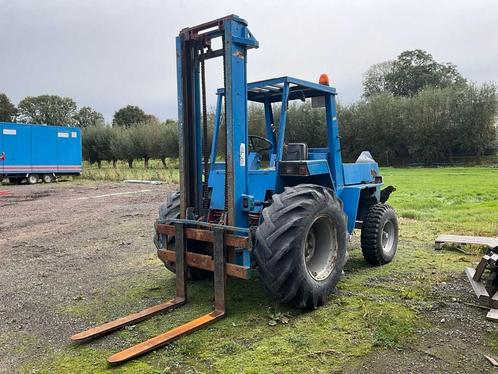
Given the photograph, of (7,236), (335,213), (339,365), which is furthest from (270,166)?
(7,236)

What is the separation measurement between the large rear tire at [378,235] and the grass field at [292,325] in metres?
0.14

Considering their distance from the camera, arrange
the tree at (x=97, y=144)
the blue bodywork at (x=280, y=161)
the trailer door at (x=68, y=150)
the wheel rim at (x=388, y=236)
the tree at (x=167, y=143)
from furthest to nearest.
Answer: the tree at (x=97, y=144) < the tree at (x=167, y=143) < the trailer door at (x=68, y=150) < the wheel rim at (x=388, y=236) < the blue bodywork at (x=280, y=161)

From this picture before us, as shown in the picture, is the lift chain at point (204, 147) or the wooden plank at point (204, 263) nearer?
the wooden plank at point (204, 263)

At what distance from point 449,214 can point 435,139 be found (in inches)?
1043

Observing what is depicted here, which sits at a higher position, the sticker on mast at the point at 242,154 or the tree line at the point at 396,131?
the tree line at the point at 396,131

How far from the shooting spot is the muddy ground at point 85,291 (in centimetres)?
350

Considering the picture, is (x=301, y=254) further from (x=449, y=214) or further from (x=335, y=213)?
(x=449, y=214)

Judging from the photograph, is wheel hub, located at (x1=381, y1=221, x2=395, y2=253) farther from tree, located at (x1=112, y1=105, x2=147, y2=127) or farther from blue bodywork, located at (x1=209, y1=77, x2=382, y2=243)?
tree, located at (x1=112, y1=105, x2=147, y2=127)

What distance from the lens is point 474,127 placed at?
33.6 meters

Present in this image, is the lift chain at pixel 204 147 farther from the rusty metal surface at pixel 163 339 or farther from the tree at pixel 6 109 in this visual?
the tree at pixel 6 109

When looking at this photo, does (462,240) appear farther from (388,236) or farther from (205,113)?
(205,113)

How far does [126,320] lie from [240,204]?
1.58 m

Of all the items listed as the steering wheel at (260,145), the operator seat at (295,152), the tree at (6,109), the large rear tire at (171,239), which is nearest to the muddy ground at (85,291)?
the large rear tire at (171,239)

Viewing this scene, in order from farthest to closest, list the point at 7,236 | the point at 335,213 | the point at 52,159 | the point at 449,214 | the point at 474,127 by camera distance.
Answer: the point at 474,127, the point at 52,159, the point at 449,214, the point at 7,236, the point at 335,213
